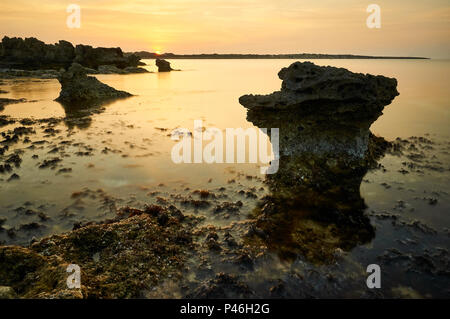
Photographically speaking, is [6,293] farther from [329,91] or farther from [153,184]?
[329,91]

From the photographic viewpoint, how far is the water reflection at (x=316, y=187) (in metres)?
9.72

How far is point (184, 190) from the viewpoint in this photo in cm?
1388

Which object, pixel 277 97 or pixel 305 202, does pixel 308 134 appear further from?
pixel 305 202

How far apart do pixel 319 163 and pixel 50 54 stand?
12952 centimetres

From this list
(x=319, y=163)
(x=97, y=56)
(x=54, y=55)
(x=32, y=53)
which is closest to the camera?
(x=319, y=163)

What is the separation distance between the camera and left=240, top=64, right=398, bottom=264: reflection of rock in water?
10391 mm

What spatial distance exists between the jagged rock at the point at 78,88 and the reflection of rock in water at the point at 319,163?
35315mm

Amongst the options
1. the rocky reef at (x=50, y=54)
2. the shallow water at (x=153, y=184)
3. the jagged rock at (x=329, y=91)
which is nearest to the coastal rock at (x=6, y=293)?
the shallow water at (x=153, y=184)

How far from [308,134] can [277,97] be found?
2.74 meters

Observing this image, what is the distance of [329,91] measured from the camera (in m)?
14.4

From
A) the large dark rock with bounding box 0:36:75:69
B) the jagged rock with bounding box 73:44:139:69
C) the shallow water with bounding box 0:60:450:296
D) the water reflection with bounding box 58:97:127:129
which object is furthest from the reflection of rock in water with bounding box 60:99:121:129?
the jagged rock with bounding box 73:44:139:69

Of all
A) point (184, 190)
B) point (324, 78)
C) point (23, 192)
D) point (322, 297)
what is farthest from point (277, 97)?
point (23, 192)

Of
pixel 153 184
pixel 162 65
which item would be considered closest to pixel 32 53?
pixel 162 65
